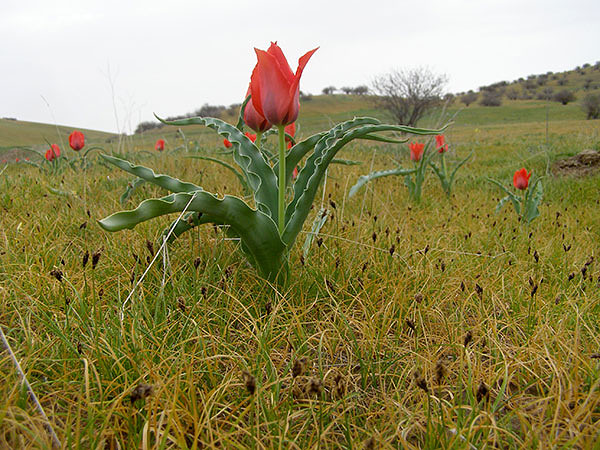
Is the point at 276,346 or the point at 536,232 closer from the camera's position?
the point at 276,346

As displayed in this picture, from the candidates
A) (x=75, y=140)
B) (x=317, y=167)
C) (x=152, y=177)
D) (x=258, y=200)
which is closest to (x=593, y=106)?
(x=75, y=140)

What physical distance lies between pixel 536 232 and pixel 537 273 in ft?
2.69

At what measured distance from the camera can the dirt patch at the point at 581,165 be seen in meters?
4.19

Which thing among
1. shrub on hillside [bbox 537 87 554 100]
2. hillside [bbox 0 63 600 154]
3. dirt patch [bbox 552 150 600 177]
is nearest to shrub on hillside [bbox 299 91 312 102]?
hillside [bbox 0 63 600 154]

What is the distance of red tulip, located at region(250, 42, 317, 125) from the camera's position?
4.08 ft

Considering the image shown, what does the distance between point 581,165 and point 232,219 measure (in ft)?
15.2

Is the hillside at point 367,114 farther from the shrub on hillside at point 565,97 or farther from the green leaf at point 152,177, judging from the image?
the green leaf at point 152,177

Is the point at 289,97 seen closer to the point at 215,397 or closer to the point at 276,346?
the point at 276,346

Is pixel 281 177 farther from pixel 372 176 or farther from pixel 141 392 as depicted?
pixel 372 176

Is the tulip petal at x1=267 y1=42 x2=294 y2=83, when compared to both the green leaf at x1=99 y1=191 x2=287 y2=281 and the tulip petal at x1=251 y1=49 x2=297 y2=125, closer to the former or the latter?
the tulip petal at x1=251 y1=49 x2=297 y2=125

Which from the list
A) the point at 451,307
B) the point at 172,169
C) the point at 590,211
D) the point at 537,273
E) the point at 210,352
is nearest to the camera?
the point at 210,352

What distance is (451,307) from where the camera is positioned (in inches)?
55.9

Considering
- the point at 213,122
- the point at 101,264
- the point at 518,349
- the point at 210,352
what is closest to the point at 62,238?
the point at 101,264

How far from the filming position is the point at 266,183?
150cm
